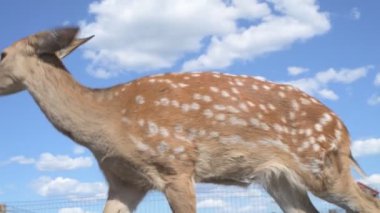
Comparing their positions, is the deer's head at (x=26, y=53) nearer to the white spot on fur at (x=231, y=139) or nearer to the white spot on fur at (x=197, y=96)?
the white spot on fur at (x=197, y=96)

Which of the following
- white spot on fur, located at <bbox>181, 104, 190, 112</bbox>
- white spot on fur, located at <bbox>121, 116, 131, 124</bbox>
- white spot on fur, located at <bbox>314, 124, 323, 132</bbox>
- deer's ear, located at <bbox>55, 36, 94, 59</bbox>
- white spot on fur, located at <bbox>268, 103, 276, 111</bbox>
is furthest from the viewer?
deer's ear, located at <bbox>55, 36, 94, 59</bbox>

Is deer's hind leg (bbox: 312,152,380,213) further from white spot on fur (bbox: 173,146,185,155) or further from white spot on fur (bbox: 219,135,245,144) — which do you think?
white spot on fur (bbox: 173,146,185,155)

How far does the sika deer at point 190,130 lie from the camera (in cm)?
706

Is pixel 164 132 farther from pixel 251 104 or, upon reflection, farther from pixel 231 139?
pixel 251 104

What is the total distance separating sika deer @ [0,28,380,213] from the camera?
7.06 meters

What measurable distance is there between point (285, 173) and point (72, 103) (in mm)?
2621

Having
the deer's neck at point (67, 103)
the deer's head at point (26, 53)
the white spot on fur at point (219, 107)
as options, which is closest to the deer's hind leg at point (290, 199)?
the white spot on fur at point (219, 107)

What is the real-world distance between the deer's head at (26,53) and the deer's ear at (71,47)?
2.8 inches

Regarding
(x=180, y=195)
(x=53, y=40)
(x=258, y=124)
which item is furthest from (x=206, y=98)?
(x=53, y=40)

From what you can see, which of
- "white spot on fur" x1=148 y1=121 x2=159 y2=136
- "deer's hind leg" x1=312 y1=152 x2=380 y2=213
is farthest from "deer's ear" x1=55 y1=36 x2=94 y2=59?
"deer's hind leg" x1=312 y1=152 x2=380 y2=213

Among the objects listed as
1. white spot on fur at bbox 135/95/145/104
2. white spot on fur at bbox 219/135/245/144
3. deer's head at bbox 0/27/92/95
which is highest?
deer's head at bbox 0/27/92/95

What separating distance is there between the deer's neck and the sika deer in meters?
0.01

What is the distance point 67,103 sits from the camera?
24.4ft

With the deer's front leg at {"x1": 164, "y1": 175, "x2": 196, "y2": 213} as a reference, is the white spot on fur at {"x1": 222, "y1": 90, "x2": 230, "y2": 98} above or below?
above
